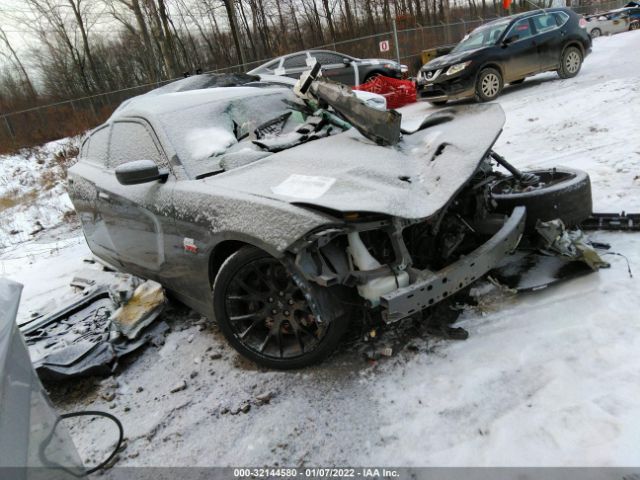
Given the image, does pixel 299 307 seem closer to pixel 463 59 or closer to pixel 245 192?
pixel 245 192

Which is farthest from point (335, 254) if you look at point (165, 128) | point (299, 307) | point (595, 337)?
point (165, 128)

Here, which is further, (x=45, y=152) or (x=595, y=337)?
(x=45, y=152)

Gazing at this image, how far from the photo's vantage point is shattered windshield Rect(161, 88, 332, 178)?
3.05 m

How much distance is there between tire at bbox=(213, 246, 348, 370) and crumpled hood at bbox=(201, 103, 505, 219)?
0.44 metres

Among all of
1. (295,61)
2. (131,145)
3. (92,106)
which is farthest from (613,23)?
(92,106)

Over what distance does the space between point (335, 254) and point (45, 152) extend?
16.0 m

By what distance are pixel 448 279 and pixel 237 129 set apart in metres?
2.02

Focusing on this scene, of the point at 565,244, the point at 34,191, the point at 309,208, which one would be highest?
the point at 309,208

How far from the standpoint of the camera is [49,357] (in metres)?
3.00

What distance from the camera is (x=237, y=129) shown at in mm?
3422

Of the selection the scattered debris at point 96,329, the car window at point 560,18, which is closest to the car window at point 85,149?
the scattered debris at point 96,329

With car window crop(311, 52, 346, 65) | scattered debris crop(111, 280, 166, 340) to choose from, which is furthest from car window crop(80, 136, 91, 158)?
car window crop(311, 52, 346, 65)

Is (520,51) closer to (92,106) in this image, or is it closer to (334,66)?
(334,66)

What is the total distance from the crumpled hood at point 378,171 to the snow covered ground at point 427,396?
92 cm
